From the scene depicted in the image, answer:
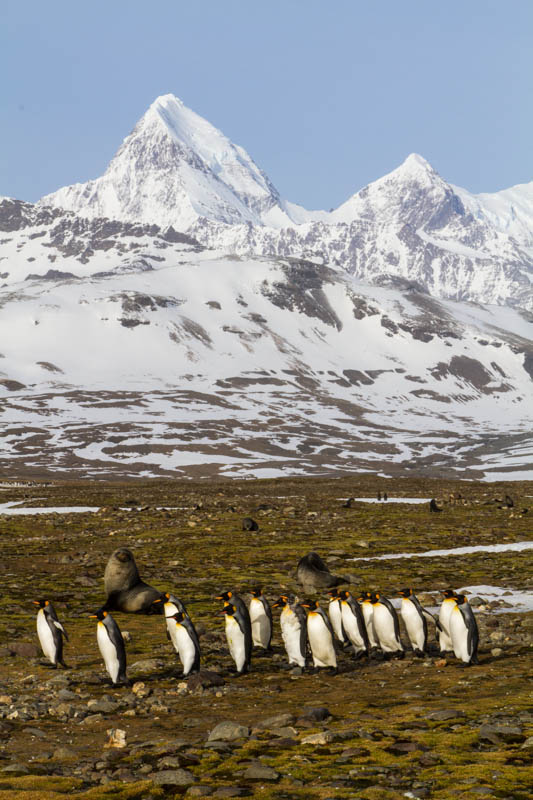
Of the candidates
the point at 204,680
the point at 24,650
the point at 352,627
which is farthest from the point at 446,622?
the point at 24,650

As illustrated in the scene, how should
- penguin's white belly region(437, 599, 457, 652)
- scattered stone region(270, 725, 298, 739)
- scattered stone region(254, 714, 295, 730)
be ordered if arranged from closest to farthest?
scattered stone region(270, 725, 298, 739) → scattered stone region(254, 714, 295, 730) → penguin's white belly region(437, 599, 457, 652)

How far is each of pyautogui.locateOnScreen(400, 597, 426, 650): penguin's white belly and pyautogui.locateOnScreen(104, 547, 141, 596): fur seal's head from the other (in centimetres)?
818

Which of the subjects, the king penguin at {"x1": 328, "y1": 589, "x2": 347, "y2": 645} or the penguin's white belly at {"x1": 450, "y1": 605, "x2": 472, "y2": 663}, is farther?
the king penguin at {"x1": 328, "y1": 589, "x2": 347, "y2": 645}

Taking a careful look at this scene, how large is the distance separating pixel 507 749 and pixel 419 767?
1.15m

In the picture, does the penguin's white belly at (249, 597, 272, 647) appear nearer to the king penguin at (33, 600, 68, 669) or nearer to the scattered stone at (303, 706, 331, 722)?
the king penguin at (33, 600, 68, 669)

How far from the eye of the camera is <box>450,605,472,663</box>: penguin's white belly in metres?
15.7

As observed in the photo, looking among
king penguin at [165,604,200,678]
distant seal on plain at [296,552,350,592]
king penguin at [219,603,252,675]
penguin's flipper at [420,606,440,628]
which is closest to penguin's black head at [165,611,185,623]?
king penguin at [165,604,200,678]

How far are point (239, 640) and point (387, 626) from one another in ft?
11.7

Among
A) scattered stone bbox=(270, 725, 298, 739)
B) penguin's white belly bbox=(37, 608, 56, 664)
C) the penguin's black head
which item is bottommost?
scattered stone bbox=(270, 725, 298, 739)

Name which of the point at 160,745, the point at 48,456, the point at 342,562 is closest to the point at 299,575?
the point at 342,562

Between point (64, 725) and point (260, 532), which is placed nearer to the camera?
point (64, 725)

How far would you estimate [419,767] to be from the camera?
9023 mm

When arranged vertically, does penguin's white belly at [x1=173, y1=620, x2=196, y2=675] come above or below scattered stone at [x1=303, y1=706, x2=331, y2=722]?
above

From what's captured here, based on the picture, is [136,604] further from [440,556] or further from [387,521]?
[387,521]
